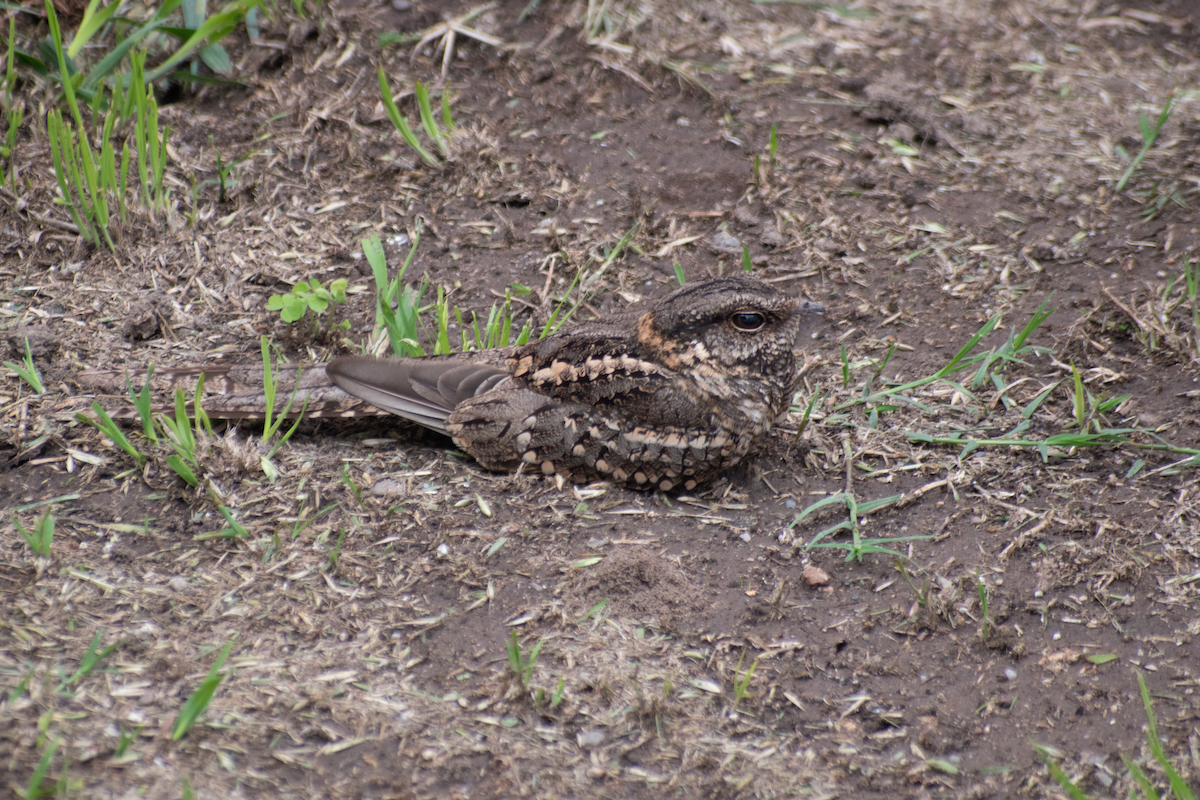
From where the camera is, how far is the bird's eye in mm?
3277

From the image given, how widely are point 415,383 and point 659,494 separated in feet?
3.16

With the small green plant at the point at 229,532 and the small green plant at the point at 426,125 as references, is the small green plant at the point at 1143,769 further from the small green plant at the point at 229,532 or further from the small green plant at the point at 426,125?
the small green plant at the point at 426,125

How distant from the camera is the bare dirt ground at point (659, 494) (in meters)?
2.34

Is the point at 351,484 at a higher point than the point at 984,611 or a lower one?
higher

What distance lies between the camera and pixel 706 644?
2.69 m

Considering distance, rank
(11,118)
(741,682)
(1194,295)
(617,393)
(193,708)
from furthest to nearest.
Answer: (11,118)
(1194,295)
(617,393)
(741,682)
(193,708)

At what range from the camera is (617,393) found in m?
3.28

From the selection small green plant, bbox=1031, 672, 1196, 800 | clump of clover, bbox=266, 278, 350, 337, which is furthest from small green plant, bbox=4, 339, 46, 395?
small green plant, bbox=1031, 672, 1196, 800

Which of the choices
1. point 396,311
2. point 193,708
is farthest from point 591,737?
point 396,311

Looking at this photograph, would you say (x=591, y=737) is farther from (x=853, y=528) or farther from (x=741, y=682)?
(x=853, y=528)

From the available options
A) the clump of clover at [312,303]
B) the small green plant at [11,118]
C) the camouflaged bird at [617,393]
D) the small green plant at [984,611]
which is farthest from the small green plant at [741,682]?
the small green plant at [11,118]

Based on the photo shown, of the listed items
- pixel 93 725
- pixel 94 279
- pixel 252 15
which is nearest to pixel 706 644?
pixel 93 725

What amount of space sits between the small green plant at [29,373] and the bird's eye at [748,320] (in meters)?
2.50

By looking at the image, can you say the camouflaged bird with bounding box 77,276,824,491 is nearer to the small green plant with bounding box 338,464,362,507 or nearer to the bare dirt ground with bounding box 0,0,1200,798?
the bare dirt ground with bounding box 0,0,1200,798
